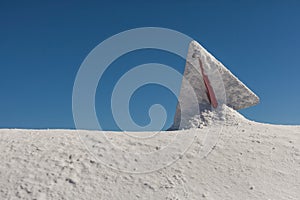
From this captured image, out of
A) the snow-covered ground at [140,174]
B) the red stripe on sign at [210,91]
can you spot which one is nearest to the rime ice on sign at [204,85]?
the red stripe on sign at [210,91]

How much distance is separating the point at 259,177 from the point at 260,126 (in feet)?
15.4

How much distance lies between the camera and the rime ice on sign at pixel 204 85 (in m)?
15.0

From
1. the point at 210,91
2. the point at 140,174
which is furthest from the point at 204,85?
the point at 140,174

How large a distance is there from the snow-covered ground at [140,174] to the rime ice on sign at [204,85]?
286cm

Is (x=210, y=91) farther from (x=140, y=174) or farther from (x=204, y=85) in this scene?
(x=140, y=174)

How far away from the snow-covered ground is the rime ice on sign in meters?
2.86

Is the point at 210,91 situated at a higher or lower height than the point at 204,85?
lower

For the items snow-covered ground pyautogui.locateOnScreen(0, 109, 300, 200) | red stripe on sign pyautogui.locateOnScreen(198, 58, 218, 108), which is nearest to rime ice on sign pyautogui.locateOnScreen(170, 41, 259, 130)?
red stripe on sign pyautogui.locateOnScreen(198, 58, 218, 108)

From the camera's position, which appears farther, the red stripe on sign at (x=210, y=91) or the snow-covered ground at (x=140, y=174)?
the red stripe on sign at (x=210, y=91)

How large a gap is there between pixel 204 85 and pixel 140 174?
272 inches

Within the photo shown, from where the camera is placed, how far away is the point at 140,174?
30.9ft

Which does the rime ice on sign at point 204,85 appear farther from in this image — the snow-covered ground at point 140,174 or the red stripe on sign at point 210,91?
the snow-covered ground at point 140,174

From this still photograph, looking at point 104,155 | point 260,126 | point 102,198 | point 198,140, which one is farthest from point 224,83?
point 102,198

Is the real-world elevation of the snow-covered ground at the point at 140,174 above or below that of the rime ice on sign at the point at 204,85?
below
